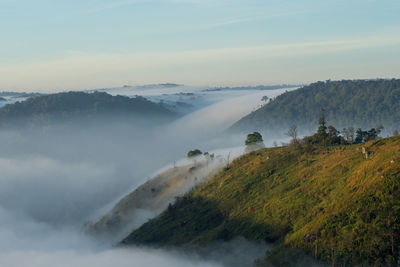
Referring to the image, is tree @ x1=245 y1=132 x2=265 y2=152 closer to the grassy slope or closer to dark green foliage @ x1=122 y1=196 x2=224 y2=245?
the grassy slope

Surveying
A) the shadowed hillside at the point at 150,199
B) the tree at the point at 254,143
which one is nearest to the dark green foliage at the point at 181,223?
the shadowed hillside at the point at 150,199

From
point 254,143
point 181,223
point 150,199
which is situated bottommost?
point 150,199

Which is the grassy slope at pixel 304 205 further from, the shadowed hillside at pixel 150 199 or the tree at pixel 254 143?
the tree at pixel 254 143

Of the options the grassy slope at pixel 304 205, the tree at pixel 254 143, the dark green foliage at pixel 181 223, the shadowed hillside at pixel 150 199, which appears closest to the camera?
the grassy slope at pixel 304 205

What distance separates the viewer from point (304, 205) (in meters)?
96.0

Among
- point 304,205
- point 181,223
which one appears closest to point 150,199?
point 181,223

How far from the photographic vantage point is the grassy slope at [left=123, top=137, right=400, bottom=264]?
245 feet

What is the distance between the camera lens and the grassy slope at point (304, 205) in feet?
245

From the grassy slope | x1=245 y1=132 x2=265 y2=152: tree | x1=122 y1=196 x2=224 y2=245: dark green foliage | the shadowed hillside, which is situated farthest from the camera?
x1=245 y1=132 x2=265 y2=152: tree

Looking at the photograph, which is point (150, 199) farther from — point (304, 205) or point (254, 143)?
point (304, 205)

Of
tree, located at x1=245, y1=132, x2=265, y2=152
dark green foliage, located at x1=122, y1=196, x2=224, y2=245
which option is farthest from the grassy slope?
tree, located at x1=245, y1=132, x2=265, y2=152

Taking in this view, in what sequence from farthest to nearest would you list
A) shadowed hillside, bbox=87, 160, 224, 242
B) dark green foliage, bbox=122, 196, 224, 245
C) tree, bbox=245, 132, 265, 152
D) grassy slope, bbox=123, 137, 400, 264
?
tree, bbox=245, 132, 265, 152
shadowed hillside, bbox=87, 160, 224, 242
dark green foliage, bbox=122, 196, 224, 245
grassy slope, bbox=123, 137, 400, 264

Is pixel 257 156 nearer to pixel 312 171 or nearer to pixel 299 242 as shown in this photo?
pixel 312 171

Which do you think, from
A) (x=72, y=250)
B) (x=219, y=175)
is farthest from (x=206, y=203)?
(x=72, y=250)
